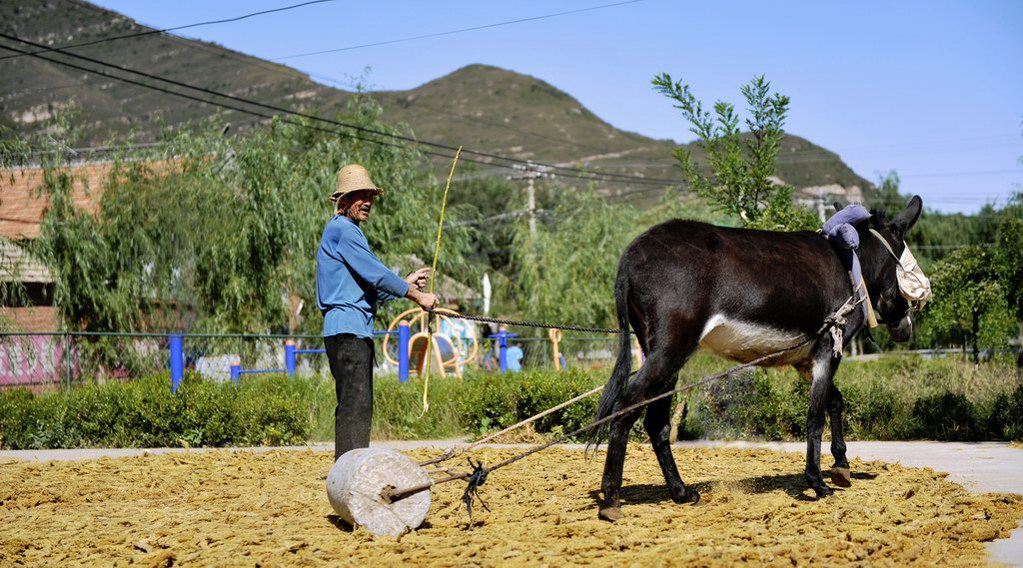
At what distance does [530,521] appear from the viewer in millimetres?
6711

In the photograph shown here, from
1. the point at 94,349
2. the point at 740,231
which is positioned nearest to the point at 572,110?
the point at 94,349

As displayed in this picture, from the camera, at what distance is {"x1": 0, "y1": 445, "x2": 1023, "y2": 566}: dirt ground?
5.74 meters

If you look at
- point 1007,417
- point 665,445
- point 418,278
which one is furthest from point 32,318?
point 1007,417

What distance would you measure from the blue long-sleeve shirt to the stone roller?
1165 mm

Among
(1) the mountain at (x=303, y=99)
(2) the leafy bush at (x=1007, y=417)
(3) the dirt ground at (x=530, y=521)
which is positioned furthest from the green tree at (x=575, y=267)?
(1) the mountain at (x=303, y=99)

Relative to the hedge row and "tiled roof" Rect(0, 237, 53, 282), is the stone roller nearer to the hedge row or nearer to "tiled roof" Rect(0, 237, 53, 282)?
the hedge row

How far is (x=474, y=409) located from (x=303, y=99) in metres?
120

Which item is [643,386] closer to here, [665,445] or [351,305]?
[665,445]

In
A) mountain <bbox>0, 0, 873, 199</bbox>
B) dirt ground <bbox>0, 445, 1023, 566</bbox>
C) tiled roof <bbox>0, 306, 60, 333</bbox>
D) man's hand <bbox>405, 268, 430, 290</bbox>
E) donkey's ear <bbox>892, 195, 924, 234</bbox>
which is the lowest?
dirt ground <bbox>0, 445, 1023, 566</bbox>

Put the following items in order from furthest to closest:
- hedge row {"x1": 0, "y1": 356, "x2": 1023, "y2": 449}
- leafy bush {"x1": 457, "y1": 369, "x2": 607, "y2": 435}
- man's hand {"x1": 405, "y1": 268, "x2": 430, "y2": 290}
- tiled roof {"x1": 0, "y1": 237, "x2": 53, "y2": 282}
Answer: tiled roof {"x1": 0, "y1": 237, "x2": 53, "y2": 282} → leafy bush {"x1": 457, "y1": 369, "x2": 607, "y2": 435} → hedge row {"x1": 0, "y1": 356, "x2": 1023, "y2": 449} → man's hand {"x1": 405, "y1": 268, "x2": 430, "y2": 290}

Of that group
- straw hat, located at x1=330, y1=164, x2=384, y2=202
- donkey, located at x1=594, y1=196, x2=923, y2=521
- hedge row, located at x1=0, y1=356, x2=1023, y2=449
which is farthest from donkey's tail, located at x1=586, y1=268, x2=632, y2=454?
hedge row, located at x1=0, y1=356, x2=1023, y2=449

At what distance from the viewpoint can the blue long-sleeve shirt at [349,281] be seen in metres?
7.36

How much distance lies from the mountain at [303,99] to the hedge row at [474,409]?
75352 millimetres

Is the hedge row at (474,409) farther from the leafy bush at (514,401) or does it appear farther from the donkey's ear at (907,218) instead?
the donkey's ear at (907,218)
